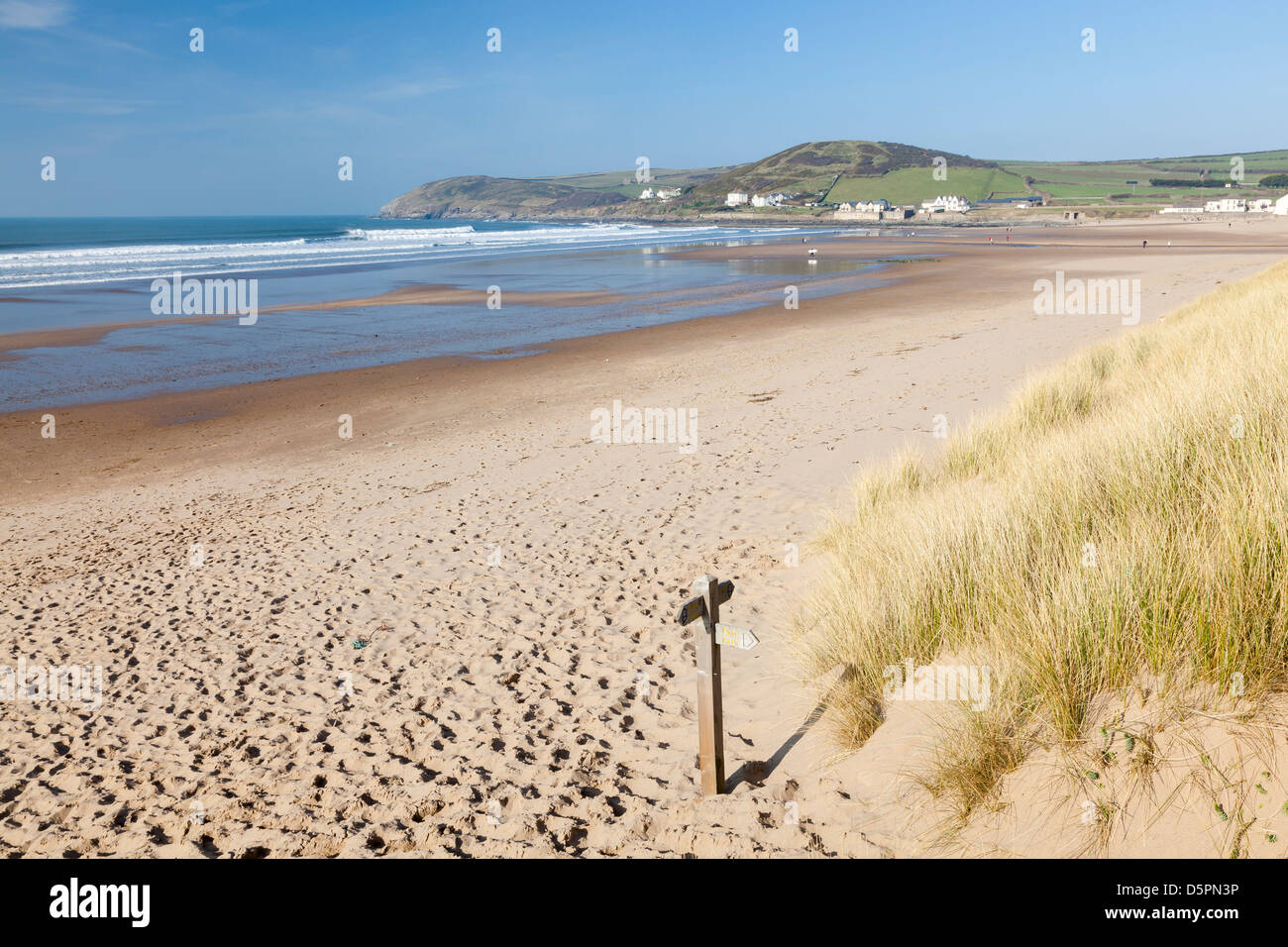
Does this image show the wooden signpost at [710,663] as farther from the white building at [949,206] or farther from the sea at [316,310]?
the white building at [949,206]

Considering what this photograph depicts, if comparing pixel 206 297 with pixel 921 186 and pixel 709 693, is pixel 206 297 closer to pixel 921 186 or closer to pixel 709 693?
pixel 709 693

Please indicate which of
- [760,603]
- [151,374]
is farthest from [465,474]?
[151,374]

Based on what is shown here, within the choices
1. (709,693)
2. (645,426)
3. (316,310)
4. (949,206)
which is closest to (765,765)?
(709,693)

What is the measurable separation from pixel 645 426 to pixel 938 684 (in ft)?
30.6

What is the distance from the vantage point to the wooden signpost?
3959mm

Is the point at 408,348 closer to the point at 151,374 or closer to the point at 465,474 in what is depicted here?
the point at 151,374

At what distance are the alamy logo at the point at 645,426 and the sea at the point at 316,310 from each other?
7.73 meters

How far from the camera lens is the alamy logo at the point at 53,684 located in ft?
19.3

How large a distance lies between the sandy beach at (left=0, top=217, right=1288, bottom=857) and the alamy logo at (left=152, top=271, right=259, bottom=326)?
14.6 metres

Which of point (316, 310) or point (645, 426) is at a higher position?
point (316, 310)

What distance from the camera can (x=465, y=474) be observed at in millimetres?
11227

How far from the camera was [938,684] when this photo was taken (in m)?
4.25

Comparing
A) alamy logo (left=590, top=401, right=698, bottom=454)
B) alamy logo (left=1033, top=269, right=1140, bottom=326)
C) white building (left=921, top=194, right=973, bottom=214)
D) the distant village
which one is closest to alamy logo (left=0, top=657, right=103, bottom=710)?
alamy logo (left=590, top=401, right=698, bottom=454)

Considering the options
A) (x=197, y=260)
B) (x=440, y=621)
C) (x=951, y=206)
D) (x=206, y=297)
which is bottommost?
(x=440, y=621)
